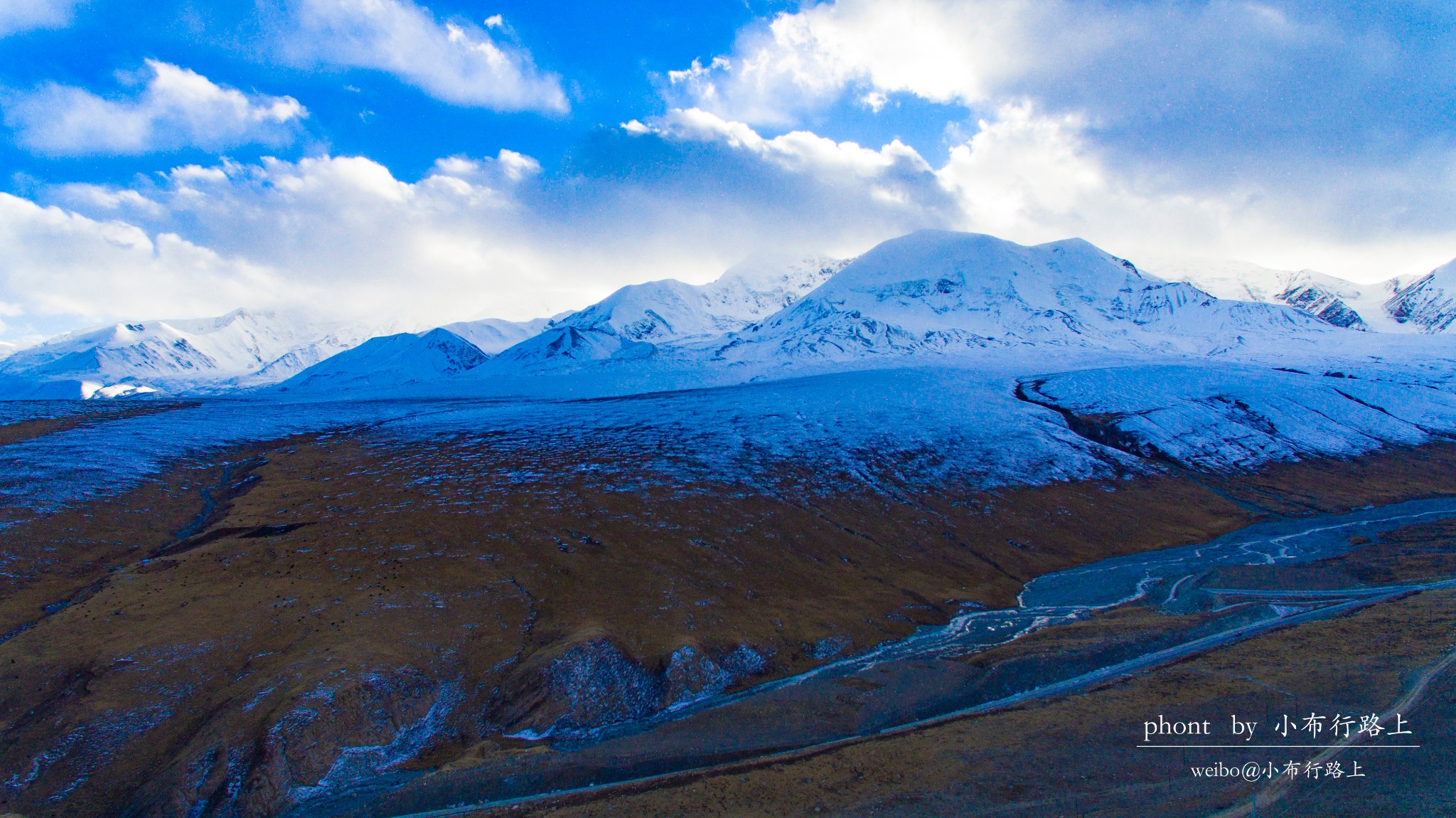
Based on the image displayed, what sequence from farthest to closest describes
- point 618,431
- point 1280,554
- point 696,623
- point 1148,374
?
1. point 1148,374
2. point 618,431
3. point 1280,554
4. point 696,623

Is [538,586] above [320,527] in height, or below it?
below

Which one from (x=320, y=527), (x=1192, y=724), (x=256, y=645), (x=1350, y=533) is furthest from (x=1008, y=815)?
(x=1350, y=533)

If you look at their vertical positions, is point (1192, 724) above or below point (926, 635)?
above

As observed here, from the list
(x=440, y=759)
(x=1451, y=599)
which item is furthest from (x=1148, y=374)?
(x=440, y=759)

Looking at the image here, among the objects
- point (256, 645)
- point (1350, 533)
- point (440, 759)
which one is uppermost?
point (256, 645)

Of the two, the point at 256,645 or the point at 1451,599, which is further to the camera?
the point at 1451,599

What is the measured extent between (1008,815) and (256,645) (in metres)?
33.6

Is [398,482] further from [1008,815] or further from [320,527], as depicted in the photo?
[1008,815]

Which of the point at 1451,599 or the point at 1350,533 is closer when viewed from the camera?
the point at 1451,599

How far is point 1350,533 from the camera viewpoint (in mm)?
60781

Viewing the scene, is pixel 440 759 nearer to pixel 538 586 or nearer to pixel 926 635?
pixel 538 586

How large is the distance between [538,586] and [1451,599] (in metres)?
51.8

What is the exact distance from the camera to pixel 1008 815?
18531mm

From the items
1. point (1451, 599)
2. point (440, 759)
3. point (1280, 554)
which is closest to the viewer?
point (440, 759)
